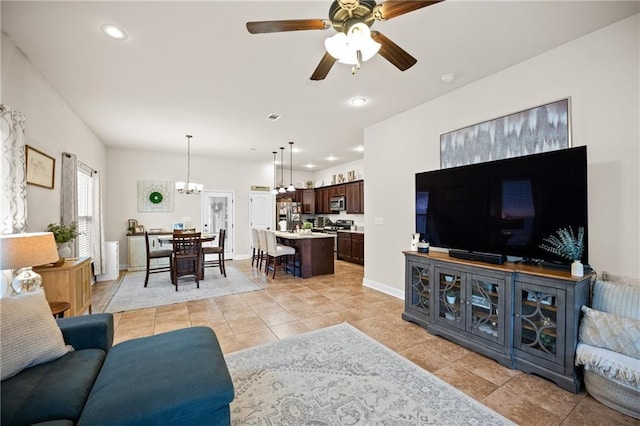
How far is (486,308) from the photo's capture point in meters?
2.54

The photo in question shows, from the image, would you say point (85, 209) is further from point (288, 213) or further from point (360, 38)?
point (360, 38)

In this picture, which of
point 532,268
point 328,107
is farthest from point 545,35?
point 328,107

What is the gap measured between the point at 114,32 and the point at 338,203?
6587mm

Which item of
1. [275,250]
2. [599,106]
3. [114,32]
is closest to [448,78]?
[599,106]

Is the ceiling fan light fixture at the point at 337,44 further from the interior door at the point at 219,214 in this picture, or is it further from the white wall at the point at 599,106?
the interior door at the point at 219,214

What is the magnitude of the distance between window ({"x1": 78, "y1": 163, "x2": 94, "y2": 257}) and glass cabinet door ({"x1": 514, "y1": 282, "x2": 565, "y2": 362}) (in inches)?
237

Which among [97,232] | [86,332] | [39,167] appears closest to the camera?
[86,332]

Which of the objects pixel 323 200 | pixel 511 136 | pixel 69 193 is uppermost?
pixel 511 136

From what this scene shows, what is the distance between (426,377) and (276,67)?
10.5ft

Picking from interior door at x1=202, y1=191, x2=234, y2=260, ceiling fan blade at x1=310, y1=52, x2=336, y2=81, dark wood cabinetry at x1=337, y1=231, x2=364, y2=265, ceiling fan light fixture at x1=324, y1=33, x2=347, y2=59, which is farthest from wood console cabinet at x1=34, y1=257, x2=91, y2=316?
dark wood cabinetry at x1=337, y1=231, x2=364, y2=265

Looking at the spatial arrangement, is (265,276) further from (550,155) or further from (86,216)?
(550,155)

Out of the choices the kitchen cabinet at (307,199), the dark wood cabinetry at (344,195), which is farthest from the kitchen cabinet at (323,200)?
the kitchen cabinet at (307,199)

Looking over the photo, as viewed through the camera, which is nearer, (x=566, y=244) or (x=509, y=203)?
(x=566, y=244)

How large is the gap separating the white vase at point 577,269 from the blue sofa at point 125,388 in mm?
2506
